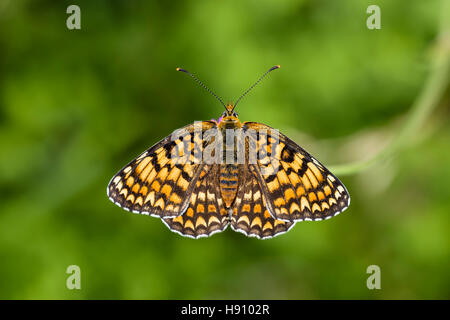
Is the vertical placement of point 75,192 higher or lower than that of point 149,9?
lower

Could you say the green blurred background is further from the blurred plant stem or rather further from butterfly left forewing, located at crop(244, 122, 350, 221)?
butterfly left forewing, located at crop(244, 122, 350, 221)

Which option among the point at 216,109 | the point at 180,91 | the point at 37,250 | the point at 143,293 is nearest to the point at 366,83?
the point at 216,109

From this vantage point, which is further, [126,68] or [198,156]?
[126,68]

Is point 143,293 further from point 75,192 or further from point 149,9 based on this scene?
point 149,9

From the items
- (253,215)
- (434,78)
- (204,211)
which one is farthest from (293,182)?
(434,78)

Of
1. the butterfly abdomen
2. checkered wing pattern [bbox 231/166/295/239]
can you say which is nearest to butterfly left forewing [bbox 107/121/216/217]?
the butterfly abdomen

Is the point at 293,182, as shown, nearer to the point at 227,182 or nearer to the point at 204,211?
the point at 227,182

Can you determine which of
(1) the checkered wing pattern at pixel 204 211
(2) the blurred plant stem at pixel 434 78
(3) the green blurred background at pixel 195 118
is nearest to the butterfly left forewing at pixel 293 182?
(1) the checkered wing pattern at pixel 204 211
